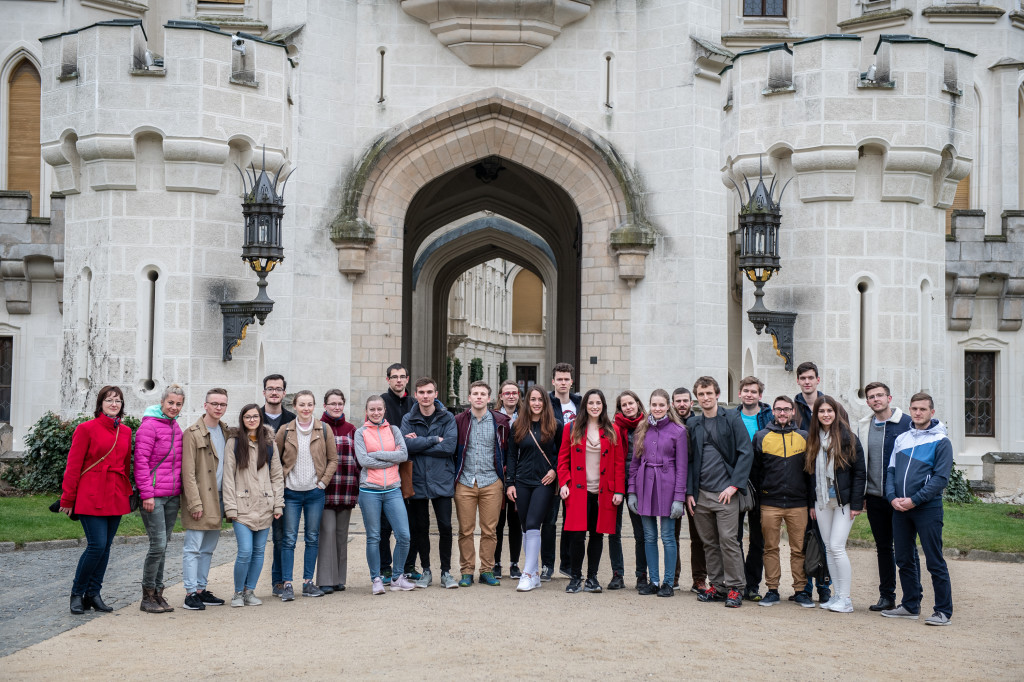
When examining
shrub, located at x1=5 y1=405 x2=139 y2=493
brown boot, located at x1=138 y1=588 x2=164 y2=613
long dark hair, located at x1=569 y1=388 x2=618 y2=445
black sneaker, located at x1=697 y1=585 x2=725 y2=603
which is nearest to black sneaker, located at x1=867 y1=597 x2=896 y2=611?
black sneaker, located at x1=697 y1=585 x2=725 y2=603

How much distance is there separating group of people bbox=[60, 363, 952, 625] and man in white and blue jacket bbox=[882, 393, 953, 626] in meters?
0.01

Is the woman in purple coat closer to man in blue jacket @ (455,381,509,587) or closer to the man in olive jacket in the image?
man in blue jacket @ (455,381,509,587)

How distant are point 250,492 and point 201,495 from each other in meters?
0.31

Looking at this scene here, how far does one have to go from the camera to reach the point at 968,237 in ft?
49.8

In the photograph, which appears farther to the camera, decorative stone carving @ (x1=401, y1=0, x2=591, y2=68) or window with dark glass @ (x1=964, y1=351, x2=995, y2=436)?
window with dark glass @ (x1=964, y1=351, x2=995, y2=436)

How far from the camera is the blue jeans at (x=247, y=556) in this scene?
729cm

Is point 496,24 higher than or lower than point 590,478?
higher

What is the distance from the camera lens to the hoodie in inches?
279

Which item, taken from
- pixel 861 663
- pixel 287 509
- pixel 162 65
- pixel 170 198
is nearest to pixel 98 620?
pixel 287 509

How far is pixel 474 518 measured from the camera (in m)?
8.16

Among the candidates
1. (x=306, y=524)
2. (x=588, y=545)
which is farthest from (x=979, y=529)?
(x=306, y=524)

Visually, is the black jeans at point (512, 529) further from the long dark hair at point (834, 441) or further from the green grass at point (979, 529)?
the green grass at point (979, 529)

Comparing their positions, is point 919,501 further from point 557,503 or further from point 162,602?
point 162,602

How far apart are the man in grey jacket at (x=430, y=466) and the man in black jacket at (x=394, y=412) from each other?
4.9 inches
